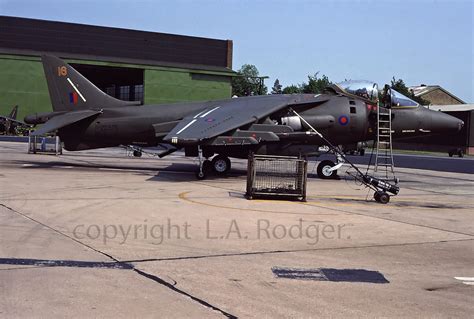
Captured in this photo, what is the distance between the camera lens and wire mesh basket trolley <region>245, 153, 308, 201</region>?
13.6 m

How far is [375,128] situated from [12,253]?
15.5 meters

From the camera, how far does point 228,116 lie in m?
18.7

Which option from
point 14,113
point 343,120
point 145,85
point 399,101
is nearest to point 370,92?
point 399,101

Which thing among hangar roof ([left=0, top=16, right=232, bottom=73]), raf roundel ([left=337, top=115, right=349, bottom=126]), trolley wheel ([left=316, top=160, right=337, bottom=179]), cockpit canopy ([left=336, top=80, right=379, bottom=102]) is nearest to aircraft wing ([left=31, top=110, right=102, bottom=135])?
trolley wheel ([left=316, top=160, right=337, bottom=179])

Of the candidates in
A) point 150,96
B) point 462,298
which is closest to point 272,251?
point 462,298

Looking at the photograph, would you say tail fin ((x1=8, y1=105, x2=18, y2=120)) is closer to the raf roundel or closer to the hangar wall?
the hangar wall

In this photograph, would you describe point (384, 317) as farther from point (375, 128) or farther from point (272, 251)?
point (375, 128)

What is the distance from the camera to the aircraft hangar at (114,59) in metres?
59.0

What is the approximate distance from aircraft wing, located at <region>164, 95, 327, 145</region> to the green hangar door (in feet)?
147

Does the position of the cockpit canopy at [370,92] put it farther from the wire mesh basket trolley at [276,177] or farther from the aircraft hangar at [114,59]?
the aircraft hangar at [114,59]

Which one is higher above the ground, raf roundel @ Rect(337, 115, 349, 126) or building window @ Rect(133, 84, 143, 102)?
building window @ Rect(133, 84, 143, 102)

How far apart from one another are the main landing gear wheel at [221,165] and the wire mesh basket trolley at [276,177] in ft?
19.5

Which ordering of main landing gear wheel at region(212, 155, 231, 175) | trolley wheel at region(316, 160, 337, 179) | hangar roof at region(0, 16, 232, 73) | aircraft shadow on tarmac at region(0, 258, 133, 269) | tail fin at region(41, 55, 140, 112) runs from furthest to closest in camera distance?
1. hangar roof at region(0, 16, 232, 73)
2. tail fin at region(41, 55, 140, 112)
3. trolley wheel at region(316, 160, 337, 179)
4. main landing gear wheel at region(212, 155, 231, 175)
5. aircraft shadow on tarmac at region(0, 258, 133, 269)

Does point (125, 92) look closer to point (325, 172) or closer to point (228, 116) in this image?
point (325, 172)
